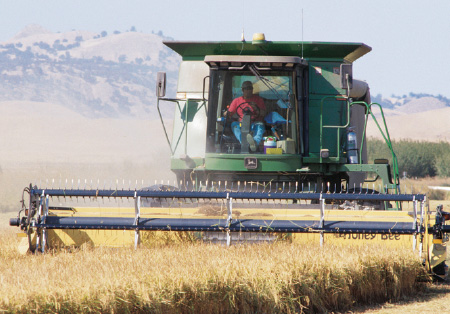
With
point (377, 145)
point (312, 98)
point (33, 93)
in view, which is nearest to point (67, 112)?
point (33, 93)

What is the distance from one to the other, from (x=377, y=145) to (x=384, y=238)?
35500 mm

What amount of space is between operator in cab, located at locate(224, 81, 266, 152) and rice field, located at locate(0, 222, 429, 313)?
7.33 ft

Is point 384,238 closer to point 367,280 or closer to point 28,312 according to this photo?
point 367,280

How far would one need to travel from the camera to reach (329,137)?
32.9ft

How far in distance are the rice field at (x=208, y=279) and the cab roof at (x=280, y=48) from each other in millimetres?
3394

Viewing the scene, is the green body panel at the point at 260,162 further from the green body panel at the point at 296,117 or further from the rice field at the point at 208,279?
the rice field at the point at 208,279

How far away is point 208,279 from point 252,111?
159 inches

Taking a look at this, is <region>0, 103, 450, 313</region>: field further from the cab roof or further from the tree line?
the tree line

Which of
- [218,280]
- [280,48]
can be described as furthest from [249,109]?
[218,280]

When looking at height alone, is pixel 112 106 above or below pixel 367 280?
above

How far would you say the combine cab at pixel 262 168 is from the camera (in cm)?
745

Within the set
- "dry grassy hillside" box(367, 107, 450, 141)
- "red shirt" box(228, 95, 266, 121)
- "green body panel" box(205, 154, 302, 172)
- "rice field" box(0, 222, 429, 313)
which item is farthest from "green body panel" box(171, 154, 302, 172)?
"dry grassy hillside" box(367, 107, 450, 141)

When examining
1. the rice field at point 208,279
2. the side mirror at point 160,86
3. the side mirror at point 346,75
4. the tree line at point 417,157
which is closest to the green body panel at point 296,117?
the side mirror at point 346,75

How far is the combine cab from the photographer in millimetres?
7445
